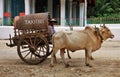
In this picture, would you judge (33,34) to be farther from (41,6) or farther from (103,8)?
(103,8)

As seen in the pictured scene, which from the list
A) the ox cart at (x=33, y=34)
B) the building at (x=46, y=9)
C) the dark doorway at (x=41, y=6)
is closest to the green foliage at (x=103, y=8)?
the building at (x=46, y=9)

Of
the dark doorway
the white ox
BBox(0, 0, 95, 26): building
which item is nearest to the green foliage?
BBox(0, 0, 95, 26): building

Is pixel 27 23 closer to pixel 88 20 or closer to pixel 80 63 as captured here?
pixel 80 63

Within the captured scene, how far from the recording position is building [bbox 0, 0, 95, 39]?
2641cm

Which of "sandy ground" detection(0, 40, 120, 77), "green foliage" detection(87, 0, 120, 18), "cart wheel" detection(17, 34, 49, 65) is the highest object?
"green foliage" detection(87, 0, 120, 18)

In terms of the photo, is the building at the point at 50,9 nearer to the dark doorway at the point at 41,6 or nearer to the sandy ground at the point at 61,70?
the dark doorway at the point at 41,6

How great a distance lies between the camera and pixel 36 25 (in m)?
12.5

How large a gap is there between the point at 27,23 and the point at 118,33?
42.6 ft

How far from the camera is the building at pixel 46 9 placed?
26406mm

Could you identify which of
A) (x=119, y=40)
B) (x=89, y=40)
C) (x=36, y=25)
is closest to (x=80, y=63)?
(x=89, y=40)

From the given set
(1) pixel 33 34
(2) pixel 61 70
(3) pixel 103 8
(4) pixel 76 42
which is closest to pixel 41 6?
(3) pixel 103 8

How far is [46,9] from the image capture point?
2975 cm

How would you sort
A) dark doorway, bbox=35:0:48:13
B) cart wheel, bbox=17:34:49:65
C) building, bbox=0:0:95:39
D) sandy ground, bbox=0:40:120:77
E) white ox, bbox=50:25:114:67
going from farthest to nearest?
dark doorway, bbox=35:0:48:13 → building, bbox=0:0:95:39 → cart wheel, bbox=17:34:49:65 → white ox, bbox=50:25:114:67 → sandy ground, bbox=0:40:120:77

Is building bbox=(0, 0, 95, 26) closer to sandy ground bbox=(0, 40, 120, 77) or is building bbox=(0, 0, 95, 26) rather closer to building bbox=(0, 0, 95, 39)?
building bbox=(0, 0, 95, 39)
